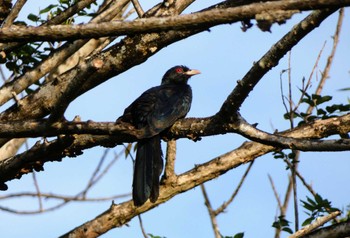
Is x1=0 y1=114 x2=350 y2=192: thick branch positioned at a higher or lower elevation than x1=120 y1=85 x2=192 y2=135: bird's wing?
lower

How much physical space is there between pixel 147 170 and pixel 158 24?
9.21ft

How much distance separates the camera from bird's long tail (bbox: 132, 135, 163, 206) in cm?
619

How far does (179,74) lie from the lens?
920 cm

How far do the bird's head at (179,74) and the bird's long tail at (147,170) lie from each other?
253 cm

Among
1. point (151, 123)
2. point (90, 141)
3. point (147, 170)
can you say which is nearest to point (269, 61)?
point (90, 141)

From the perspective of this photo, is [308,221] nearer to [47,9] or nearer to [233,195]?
[233,195]

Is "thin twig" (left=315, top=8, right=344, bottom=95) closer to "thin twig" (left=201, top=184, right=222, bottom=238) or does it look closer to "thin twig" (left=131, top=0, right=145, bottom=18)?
"thin twig" (left=201, top=184, right=222, bottom=238)

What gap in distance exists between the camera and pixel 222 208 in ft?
21.2

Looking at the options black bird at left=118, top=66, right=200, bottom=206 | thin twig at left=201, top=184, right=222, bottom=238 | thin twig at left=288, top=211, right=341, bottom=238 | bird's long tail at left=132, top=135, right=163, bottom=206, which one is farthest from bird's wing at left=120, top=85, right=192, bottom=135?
thin twig at left=288, top=211, right=341, bottom=238

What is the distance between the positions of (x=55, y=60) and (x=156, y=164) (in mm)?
1235

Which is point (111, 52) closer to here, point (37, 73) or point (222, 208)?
point (37, 73)

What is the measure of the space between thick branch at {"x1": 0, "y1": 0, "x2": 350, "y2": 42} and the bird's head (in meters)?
5.16

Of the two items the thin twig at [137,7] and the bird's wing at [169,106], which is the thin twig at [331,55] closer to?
the bird's wing at [169,106]

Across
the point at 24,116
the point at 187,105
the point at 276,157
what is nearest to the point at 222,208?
the point at 276,157
